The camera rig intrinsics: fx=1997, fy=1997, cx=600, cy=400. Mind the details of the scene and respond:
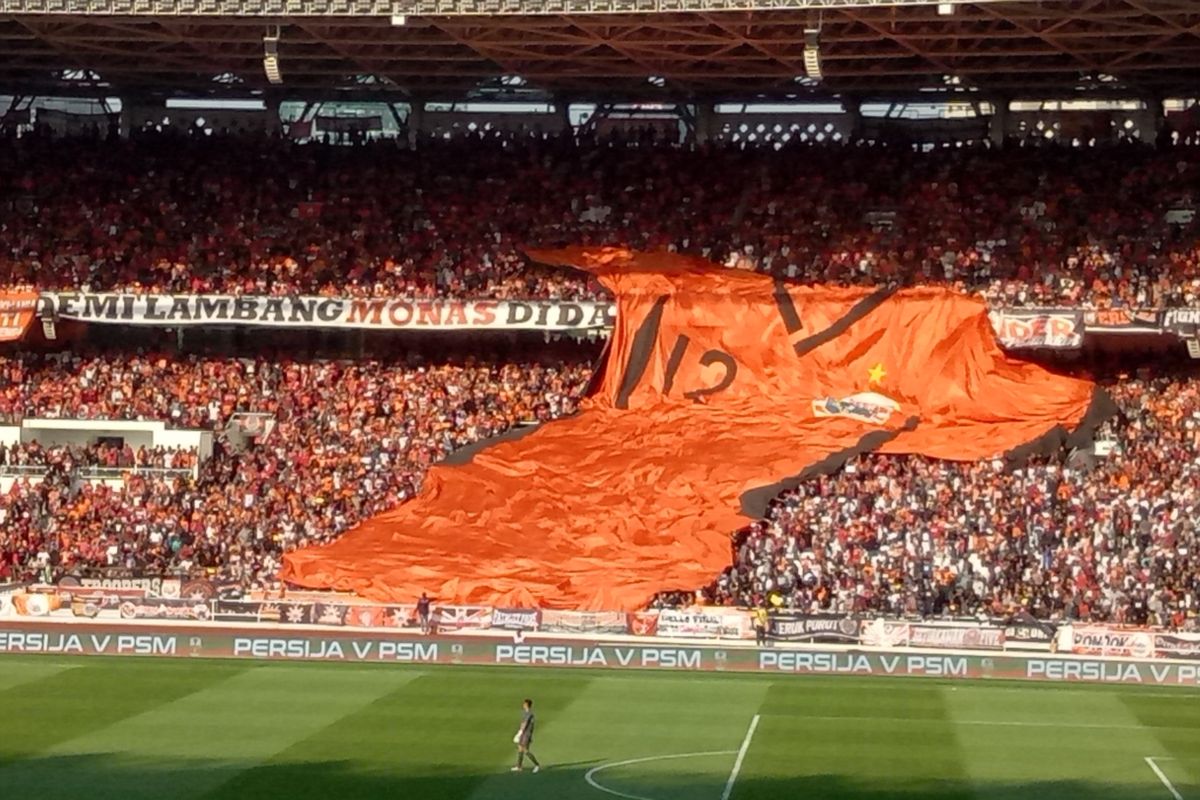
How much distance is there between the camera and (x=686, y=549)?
38.8 metres

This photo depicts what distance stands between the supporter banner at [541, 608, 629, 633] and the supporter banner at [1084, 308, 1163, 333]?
44.0 ft

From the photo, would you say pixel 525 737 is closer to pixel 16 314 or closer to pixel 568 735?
pixel 568 735

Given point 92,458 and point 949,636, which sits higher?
point 92,458

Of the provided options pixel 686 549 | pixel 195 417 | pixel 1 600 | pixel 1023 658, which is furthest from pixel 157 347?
pixel 1023 658

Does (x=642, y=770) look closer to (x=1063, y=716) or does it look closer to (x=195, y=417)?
(x=1063, y=716)

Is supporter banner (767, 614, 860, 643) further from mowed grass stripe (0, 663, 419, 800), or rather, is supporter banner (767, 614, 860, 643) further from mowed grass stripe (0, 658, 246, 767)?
mowed grass stripe (0, 658, 246, 767)

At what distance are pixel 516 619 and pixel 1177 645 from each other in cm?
1154

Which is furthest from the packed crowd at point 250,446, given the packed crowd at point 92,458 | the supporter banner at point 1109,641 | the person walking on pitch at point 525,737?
the person walking on pitch at point 525,737

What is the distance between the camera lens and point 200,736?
85.5 ft

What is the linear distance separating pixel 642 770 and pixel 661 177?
26969 mm

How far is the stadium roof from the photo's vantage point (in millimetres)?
40656

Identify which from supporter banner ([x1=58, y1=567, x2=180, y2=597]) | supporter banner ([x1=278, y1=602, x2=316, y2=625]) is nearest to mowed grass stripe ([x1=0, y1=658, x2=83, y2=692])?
supporter banner ([x1=58, y1=567, x2=180, y2=597])

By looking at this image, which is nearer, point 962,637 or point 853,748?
point 853,748

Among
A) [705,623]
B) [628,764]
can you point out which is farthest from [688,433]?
[628,764]
